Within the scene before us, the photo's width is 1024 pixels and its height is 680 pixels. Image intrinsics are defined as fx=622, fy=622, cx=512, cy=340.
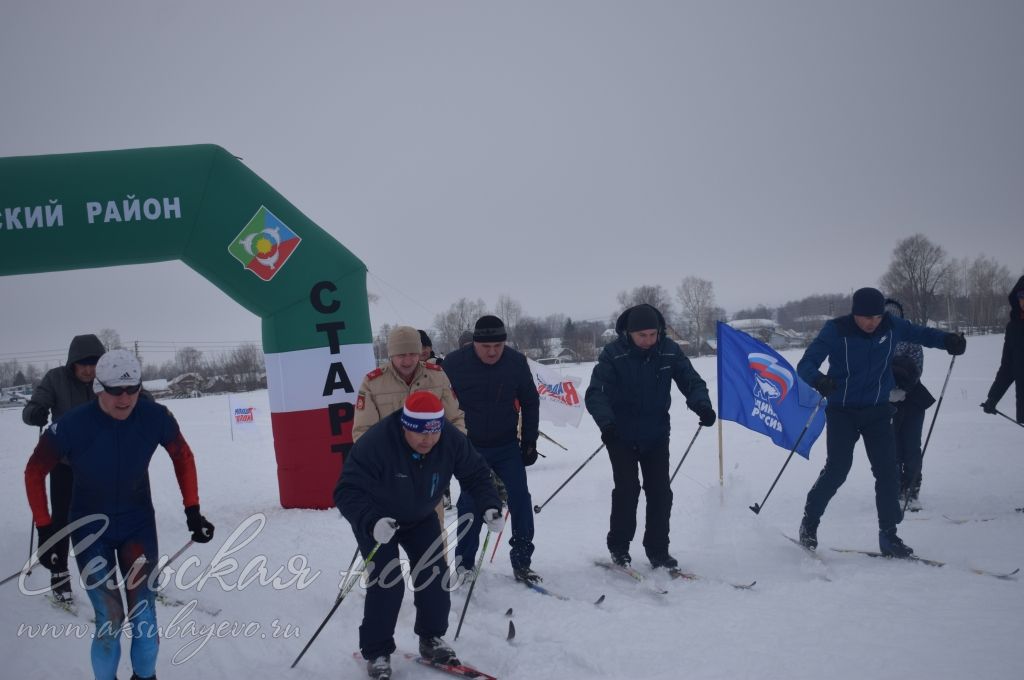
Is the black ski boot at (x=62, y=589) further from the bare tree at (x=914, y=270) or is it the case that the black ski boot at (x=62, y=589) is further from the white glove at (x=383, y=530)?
the bare tree at (x=914, y=270)

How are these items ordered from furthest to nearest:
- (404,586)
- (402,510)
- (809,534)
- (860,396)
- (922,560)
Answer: (809,534) < (860,396) < (922,560) < (404,586) < (402,510)

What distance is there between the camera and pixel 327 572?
16.9ft

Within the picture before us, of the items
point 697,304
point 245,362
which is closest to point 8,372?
point 245,362

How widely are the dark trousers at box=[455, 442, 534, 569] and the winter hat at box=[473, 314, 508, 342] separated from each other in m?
0.83

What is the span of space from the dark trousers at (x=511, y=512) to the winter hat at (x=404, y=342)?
0.98 m

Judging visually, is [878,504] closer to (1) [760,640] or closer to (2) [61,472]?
(1) [760,640]

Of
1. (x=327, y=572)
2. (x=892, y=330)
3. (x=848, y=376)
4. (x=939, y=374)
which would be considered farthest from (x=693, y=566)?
(x=939, y=374)

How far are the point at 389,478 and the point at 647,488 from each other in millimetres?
2285

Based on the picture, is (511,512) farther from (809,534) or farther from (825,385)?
(825,385)

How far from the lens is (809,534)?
499 centimetres

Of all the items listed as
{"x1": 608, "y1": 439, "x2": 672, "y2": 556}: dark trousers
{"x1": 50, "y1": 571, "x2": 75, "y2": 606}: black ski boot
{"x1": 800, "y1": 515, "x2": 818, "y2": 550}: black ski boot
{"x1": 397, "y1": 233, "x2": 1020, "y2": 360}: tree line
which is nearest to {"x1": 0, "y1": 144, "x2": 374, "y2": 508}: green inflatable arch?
{"x1": 50, "y1": 571, "x2": 75, "y2": 606}: black ski boot

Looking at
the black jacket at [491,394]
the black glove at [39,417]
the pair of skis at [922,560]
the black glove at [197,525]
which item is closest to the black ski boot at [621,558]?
the black jacket at [491,394]

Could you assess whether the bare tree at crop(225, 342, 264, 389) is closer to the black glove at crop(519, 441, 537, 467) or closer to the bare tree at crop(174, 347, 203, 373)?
the bare tree at crop(174, 347, 203, 373)

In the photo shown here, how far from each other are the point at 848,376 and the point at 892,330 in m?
0.54
